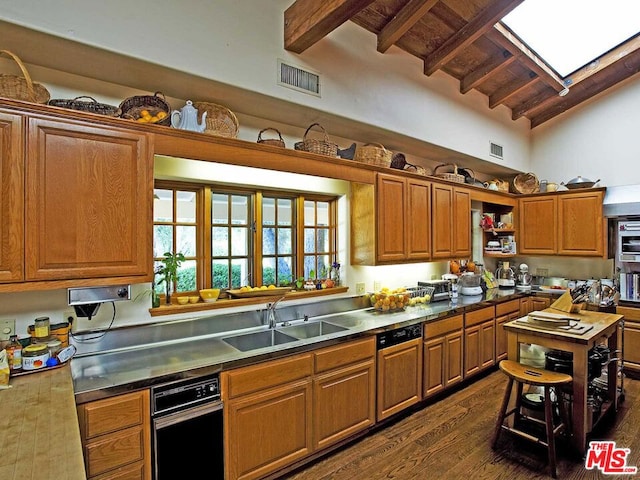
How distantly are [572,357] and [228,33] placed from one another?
3.22 meters

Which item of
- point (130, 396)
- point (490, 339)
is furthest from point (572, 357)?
point (130, 396)

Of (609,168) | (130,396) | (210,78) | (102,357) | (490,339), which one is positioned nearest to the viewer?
(130,396)

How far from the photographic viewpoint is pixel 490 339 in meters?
4.03

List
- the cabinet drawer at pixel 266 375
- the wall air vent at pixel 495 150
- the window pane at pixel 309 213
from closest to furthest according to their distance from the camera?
the cabinet drawer at pixel 266 375
the window pane at pixel 309 213
the wall air vent at pixel 495 150

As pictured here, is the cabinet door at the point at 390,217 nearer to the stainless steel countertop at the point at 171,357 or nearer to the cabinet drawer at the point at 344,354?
the stainless steel countertop at the point at 171,357

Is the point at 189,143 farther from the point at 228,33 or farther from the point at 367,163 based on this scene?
the point at 367,163

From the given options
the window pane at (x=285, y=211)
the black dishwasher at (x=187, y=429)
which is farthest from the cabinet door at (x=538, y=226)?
the black dishwasher at (x=187, y=429)

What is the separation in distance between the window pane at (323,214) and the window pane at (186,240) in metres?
1.20

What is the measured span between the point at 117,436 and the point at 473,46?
423 centimetres

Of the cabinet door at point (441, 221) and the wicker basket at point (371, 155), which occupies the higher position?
the wicker basket at point (371, 155)

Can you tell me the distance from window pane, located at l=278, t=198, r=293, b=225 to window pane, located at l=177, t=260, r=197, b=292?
0.84m

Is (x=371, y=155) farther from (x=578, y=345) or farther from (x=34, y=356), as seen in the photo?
(x=34, y=356)

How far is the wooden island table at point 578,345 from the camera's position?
2520 mm

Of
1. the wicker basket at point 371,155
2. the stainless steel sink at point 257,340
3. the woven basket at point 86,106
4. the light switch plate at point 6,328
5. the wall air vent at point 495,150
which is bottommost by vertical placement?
the stainless steel sink at point 257,340
